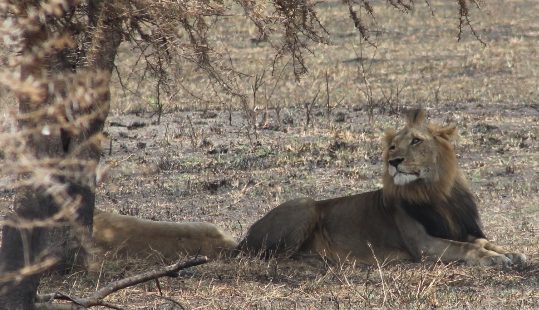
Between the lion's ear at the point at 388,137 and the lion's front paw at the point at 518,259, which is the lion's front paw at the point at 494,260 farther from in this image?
the lion's ear at the point at 388,137

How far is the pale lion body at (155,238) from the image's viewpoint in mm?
8898

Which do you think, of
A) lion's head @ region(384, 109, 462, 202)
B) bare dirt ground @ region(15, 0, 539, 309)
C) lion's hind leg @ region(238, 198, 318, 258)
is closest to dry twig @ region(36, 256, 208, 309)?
bare dirt ground @ region(15, 0, 539, 309)

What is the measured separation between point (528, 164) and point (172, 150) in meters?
4.11

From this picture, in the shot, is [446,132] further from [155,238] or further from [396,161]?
[155,238]

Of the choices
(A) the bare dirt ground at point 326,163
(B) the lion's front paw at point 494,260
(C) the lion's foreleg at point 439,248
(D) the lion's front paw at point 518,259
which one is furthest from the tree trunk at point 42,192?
(D) the lion's front paw at point 518,259

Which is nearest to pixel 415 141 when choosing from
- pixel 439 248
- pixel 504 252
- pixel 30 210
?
pixel 439 248

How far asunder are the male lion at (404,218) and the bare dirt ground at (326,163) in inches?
13.9

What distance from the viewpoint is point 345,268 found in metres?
8.80

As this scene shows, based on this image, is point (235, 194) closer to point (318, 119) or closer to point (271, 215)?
point (271, 215)

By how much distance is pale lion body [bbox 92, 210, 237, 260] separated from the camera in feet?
29.2

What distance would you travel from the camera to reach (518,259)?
858 cm

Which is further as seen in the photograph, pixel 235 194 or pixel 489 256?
pixel 235 194

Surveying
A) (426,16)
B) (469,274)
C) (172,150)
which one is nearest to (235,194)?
(172,150)

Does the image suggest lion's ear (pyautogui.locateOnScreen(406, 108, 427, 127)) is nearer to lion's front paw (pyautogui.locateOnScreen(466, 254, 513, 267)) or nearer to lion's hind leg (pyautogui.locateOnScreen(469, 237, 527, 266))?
lion's hind leg (pyautogui.locateOnScreen(469, 237, 527, 266))
